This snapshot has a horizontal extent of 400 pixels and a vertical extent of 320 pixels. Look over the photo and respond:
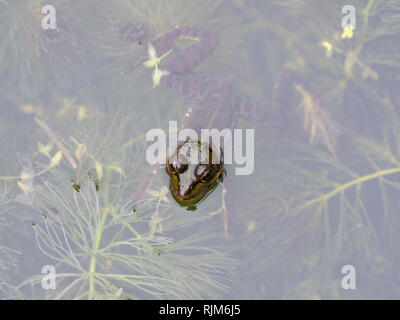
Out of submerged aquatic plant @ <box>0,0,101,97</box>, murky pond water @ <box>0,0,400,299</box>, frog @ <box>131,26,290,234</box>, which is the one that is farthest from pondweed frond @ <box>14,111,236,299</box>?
submerged aquatic plant @ <box>0,0,101,97</box>

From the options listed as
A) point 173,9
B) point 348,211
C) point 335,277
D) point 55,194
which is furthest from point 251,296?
point 173,9

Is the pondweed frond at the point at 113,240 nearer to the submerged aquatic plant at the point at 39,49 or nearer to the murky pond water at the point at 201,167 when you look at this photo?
the murky pond water at the point at 201,167

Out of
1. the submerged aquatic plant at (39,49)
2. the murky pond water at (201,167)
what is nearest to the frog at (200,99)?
the murky pond water at (201,167)

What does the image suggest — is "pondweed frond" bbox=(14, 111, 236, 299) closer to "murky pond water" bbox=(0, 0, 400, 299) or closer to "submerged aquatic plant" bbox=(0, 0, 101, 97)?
"murky pond water" bbox=(0, 0, 400, 299)

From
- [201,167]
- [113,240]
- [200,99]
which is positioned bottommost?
[113,240]

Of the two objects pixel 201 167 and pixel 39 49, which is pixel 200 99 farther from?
pixel 39 49

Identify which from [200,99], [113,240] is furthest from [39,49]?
[113,240]

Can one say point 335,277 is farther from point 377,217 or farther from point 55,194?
point 55,194
